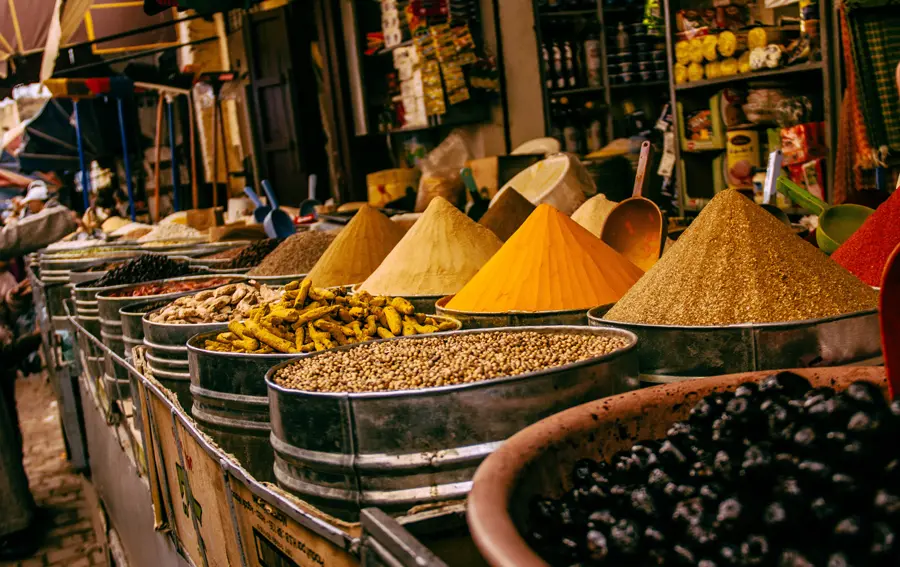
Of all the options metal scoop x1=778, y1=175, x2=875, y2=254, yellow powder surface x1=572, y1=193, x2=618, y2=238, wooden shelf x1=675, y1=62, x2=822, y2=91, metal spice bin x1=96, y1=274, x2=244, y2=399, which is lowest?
metal spice bin x1=96, y1=274, x2=244, y2=399

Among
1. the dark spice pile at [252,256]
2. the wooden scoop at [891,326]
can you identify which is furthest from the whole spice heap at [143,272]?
the wooden scoop at [891,326]

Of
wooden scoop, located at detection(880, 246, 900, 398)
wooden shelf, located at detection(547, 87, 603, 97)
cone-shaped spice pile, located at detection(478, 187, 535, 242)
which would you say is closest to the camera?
wooden scoop, located at detection(880, 246, 900, 398)

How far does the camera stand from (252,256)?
2537 mm

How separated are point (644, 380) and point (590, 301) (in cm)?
29

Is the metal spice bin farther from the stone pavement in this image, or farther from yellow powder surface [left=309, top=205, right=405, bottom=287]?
the stone pavement

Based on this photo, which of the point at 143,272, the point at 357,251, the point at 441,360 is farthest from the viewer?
the point at 143,272

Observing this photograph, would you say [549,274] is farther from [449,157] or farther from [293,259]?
[449,157]

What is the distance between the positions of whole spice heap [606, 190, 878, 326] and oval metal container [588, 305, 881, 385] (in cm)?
5

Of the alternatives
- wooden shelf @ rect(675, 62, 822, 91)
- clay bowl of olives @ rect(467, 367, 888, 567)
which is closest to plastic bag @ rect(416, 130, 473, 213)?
wooden shelf @ rect(675, 62, 822, 91)

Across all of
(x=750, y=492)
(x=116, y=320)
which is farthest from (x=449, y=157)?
(x=750, y=492)

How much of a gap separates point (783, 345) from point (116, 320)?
5.31ft

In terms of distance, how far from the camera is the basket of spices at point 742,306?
91cm

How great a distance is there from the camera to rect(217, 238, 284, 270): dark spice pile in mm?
2514

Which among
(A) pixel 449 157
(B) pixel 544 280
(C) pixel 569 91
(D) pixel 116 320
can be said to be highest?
(C) pixel 569 91
